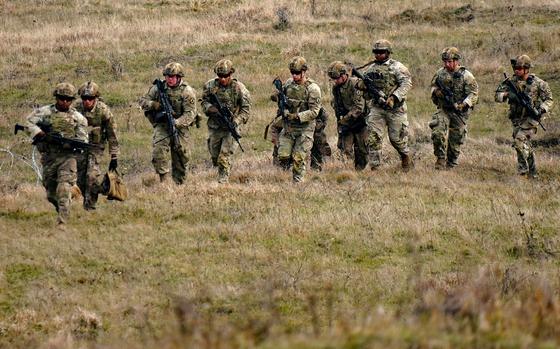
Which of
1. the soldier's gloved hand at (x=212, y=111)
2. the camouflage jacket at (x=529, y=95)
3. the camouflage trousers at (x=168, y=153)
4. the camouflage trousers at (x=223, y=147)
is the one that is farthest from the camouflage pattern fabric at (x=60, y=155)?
the camouflage jacket at (x=529, y=95)

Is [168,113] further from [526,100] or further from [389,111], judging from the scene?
[526,100]

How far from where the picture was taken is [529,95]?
642 inches

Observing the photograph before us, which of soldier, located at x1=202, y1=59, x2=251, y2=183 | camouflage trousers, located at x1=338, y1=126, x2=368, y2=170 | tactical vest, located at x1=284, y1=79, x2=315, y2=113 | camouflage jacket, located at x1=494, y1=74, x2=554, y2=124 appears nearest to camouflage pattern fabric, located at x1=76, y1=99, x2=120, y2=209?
soldier, located at x1=202, y1=59, x2=251, y2=183

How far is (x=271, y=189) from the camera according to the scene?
15055 millimetres

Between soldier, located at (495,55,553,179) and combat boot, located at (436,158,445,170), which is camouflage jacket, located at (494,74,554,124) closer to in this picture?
soldier, located at (495,55,553,179)

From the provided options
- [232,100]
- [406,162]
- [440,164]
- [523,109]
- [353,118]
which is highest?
[232,100]

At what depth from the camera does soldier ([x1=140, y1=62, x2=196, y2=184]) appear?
611 inches

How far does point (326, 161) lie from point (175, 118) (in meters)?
3.50

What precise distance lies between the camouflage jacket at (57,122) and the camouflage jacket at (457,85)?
6659 mm

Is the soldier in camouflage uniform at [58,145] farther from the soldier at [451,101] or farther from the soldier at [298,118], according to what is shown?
the soldier at [451,101]

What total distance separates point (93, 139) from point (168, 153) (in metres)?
2.09

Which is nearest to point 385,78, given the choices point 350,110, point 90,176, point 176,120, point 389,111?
point 389,111

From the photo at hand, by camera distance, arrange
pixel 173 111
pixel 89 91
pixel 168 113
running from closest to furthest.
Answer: pixel 89 91, pixel 168 113, pixel 173 111

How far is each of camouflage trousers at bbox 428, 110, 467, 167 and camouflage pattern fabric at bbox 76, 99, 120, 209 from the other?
575cm
